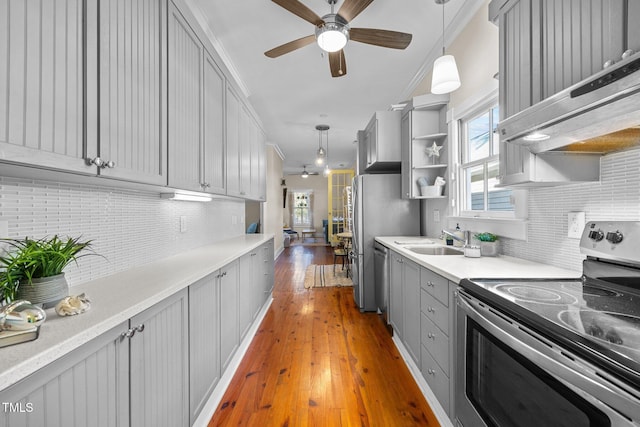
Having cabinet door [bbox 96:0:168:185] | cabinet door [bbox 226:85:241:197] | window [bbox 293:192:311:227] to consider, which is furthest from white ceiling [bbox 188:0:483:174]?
window [bbox 293:192:311:227]

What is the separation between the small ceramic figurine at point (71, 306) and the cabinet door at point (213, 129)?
1212mm

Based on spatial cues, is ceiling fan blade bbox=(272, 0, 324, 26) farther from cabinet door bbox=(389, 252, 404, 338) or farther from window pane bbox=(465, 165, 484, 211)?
cabinet door bbox=(389, 252, 404, 338)

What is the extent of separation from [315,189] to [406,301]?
9246 millimetres

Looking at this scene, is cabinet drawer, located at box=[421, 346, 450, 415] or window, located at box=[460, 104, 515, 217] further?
window, located at box=[460, 104, 515, 217]

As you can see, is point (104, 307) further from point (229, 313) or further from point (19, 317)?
point (229, 313)

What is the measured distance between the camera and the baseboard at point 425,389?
1545 millimetres

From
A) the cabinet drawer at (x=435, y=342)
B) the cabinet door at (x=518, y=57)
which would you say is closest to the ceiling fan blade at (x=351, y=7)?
the cabinet door at (x=518, y=57)

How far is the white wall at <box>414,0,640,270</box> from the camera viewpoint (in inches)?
46.3

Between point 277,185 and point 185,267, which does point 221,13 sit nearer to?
point 185,267

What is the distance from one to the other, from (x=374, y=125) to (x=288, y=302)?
100 inches

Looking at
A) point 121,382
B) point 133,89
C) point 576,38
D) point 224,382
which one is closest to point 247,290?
point 224,382

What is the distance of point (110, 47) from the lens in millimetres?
1116

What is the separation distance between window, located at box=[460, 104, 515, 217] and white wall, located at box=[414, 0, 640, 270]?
229 mm

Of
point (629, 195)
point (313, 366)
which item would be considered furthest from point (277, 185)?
point (629, 195)
